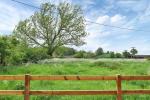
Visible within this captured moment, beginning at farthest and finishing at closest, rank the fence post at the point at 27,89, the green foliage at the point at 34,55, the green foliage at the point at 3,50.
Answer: the green foliage at the point at 34,55
the green foliage at the point at 3,50
the fence post at the point at 27,89

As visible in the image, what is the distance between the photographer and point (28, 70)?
23.9 meters

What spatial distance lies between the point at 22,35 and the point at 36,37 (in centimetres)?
272

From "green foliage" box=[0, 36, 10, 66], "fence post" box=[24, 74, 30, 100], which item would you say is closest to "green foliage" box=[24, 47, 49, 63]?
"green foliage" box=[0, 36, 10, 66]

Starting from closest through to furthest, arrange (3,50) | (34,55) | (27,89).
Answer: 1. (27,89)
2. (3,50)
3. (34,55)

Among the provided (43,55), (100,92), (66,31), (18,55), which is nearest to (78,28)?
(66,31)

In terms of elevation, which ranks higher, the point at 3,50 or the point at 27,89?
the point at 3,50

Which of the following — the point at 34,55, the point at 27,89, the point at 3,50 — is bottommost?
the point at 27,89

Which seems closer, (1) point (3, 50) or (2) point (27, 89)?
(2) point (27, 89)

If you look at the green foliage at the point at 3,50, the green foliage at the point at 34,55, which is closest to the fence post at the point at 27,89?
the green foliage at the point at 3,50

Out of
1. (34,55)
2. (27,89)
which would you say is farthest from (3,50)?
(27,89)

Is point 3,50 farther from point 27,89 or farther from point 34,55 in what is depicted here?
point 27,89

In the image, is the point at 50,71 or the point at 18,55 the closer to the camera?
the point at 50,71

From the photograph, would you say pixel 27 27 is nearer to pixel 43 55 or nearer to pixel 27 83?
pixel 43 55

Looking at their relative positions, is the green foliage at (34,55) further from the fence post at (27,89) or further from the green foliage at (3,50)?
the fence post at (27,89)
